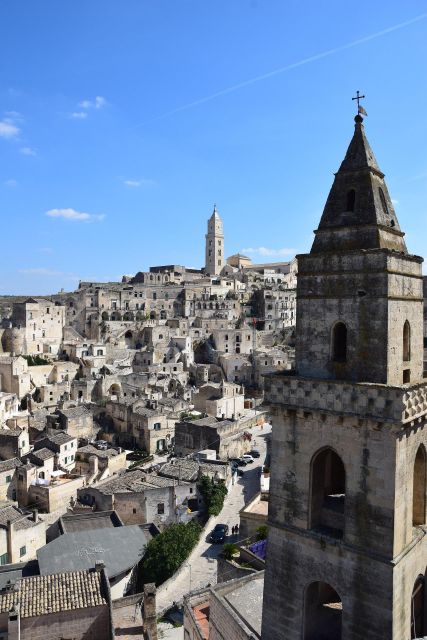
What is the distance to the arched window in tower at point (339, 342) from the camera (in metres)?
9.37

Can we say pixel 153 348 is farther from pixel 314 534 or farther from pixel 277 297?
pixel 314 534

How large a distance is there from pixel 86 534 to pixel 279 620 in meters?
15.8

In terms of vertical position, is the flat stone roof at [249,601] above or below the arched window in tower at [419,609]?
below

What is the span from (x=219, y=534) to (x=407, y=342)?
64.3ft

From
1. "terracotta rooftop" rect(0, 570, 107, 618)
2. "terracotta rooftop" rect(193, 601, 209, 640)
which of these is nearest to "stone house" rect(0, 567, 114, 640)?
"terracotta rooftop" rect(0, 570, 107, 618)

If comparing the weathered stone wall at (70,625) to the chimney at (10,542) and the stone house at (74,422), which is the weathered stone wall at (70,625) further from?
the stone house at (74,422)

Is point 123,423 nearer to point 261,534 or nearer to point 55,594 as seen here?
point 261,534

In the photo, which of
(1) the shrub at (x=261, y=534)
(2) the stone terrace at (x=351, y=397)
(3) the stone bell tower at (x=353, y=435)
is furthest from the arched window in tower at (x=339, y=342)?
(1) the shrub at (x=261, y=534)

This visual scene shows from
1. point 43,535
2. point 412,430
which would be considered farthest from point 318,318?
point 43,535

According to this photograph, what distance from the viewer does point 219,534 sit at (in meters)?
25.8

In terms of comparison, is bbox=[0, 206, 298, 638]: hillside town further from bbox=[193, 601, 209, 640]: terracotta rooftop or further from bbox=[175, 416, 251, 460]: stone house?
bbox=[193, 601, 209, 640]: terracotta rooftop

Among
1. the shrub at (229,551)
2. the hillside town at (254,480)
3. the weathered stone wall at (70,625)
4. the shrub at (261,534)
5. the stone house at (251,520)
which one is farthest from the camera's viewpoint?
the stone house at (251,520)

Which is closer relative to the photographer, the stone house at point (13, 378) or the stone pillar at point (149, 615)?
the stone pillar at point (149, 615)

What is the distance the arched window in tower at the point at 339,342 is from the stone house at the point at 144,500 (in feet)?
68.1
